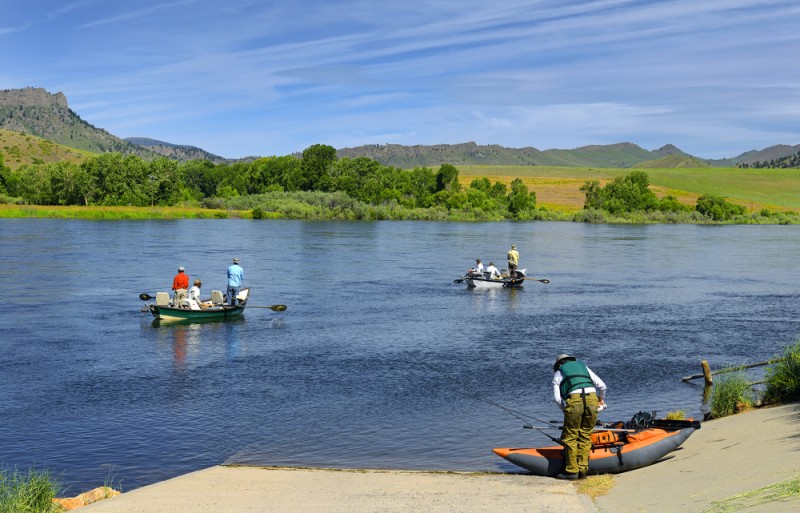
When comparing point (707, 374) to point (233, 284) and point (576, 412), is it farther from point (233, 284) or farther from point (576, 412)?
point (233, 284)

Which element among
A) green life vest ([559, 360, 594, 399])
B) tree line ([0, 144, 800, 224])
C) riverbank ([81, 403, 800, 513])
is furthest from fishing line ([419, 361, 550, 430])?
tree line ([0, 144, 800, 224])

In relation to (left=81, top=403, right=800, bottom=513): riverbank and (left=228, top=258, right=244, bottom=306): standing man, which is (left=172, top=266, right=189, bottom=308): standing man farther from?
(left=81, top=403, right=800, bottom=513): riverbank

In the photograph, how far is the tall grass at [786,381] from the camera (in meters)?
18.1

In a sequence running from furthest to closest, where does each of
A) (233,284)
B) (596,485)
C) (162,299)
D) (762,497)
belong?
(233,284), (162,299), (596,485), (762,497)

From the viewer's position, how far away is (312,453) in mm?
17125

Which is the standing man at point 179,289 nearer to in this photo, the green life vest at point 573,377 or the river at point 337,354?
the river at point 337,354

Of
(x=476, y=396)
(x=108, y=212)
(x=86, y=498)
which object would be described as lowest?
(x=476, y=396)

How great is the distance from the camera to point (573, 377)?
→ 1459 cm

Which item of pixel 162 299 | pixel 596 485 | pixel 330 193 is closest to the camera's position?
pixel 596 485

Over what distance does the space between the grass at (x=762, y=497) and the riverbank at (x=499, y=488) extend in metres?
0.02

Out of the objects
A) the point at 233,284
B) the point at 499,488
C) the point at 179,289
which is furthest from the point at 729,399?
the point at 179,289

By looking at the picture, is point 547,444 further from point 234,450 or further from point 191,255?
point 191,255

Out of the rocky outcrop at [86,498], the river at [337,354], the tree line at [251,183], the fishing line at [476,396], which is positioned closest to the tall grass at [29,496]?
the rocky outcrop at [86,498]

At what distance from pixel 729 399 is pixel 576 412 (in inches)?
251
